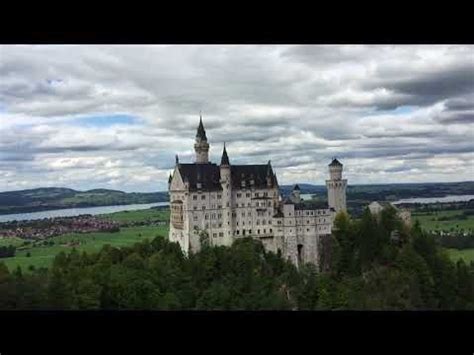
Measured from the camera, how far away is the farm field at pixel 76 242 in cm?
541

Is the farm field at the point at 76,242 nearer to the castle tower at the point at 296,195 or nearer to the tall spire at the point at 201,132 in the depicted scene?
the tall spire at the point at 201,132

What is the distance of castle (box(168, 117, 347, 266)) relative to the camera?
10.9 meters

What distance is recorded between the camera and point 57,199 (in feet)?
17.0

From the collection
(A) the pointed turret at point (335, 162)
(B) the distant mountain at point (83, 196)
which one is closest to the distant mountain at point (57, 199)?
(B) the distant mountain at point (83, 196)

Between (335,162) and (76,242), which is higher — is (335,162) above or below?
above

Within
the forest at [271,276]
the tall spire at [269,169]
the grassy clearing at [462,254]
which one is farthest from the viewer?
the tall spire at [269,169]

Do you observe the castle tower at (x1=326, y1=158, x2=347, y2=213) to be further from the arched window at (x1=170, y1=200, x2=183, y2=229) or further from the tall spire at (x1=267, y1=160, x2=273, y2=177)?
the arched window at (x1=170, y1=200, x2=183, y2=229)

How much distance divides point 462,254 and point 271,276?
4.61 m

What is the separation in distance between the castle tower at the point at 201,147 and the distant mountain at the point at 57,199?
222 cm

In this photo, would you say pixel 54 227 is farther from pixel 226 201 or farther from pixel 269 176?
pixel 226 201

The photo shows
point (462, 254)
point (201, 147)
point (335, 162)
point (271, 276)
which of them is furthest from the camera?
point (271, 276)

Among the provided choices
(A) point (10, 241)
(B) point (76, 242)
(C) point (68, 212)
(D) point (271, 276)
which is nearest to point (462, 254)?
(D) point (271, 276)
